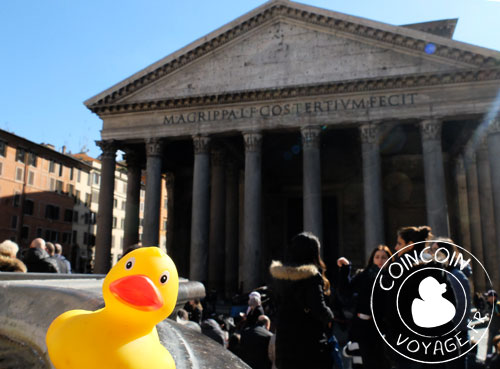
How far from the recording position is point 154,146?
→ 17547 millimetres

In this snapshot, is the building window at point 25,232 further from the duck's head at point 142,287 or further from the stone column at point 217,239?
the duck's head at point 142,287

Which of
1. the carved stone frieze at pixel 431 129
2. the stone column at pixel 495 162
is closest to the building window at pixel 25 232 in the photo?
the carved stone frieze at pixel 431 129

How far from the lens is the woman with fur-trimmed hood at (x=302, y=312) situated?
10.9 feet

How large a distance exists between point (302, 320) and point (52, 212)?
3401 cm

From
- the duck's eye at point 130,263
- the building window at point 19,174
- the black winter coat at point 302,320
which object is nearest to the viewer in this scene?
the duck's eye at point 130,263

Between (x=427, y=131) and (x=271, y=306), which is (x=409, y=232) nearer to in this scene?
(x=271, y=306)

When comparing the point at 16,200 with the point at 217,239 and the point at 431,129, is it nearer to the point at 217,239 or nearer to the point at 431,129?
the point at 217,239

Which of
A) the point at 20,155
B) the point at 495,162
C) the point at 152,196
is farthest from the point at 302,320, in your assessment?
the point at 20,155

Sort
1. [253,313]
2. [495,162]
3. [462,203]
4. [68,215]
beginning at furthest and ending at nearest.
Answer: [68,215], [462,203], [495,162], [253,313]

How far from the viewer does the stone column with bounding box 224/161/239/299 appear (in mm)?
18609

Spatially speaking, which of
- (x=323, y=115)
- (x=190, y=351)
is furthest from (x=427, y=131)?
(x=190, y=351)

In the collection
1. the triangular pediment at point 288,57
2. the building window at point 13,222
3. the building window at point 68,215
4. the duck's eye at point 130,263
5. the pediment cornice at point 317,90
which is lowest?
the duck's eye at point 130,263

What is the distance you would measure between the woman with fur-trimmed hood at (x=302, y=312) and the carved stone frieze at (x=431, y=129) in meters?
12.9

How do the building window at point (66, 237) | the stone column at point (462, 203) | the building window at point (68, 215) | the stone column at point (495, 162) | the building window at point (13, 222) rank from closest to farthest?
the stone column at point (495, 162) < the stone column at point (462, 203) < the building window at point (13, 222) < the building window at point (66, 237) < the building window at point (68, 215)
